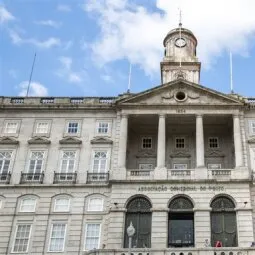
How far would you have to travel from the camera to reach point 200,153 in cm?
4000

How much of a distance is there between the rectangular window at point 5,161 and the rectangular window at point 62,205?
5.83 meters

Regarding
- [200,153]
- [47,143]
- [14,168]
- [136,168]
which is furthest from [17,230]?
[200,153]

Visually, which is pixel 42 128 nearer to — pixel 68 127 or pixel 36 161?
pixel 68 127

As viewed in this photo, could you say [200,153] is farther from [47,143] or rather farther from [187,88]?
[47,143]

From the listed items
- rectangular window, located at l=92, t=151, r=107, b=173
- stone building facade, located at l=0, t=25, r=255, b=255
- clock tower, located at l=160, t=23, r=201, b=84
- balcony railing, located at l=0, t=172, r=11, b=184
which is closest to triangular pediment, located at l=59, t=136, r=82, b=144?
stone building facade, located at l=0, t=25, r=255, b=255

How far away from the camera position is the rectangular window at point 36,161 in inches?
1623

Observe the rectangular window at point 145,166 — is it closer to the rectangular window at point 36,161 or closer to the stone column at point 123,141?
the stone column at point 123,141

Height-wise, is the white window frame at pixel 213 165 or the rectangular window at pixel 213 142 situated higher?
the rectangular window at pixel 213 142

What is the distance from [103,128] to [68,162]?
4823 millimetres

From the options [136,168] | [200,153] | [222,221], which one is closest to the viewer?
[222,221]

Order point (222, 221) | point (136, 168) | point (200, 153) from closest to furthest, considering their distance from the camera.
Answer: point (222, 221) → point (200, 153) → point (136, 168)

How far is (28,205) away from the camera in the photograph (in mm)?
39438

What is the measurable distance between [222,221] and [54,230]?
46.5 ft

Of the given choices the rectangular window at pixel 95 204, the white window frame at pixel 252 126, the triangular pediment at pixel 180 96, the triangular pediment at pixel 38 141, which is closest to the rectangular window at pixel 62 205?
the rectangular window at pixel 95 204
